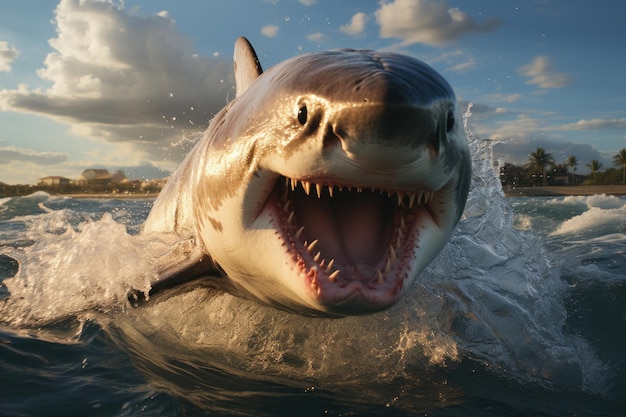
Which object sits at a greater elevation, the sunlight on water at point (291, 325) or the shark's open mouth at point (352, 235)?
the shark's open mouth at point (352, 235)

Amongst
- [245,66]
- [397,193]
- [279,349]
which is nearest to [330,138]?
[397,193]

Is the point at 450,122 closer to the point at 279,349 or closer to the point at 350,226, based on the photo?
the point at 350,226

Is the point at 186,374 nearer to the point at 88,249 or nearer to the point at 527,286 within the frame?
the point at 88,249

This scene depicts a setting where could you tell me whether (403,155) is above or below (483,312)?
above

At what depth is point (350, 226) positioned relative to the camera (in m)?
2.37

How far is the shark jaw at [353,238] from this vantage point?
207 cm

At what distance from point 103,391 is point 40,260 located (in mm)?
1724

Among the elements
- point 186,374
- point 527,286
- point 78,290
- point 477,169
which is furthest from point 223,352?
point 477,169

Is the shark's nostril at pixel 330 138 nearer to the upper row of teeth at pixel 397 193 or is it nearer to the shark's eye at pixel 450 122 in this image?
the upper row of teeth at pixel 397 193

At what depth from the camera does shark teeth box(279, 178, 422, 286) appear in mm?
2107

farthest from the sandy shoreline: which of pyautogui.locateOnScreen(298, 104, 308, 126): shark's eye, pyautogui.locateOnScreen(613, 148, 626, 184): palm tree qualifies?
pyautogui.locateOnScreen(298, 104, 308, 126): shark's eye

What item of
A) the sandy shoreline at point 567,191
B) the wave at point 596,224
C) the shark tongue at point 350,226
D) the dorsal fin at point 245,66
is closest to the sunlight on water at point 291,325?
the shark tongue at point 350,226

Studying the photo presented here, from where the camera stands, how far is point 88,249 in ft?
12.8

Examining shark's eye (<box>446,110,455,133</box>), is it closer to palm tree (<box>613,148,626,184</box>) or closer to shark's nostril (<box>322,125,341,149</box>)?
shark's nostril (<box>322,125,341,149</box>)
